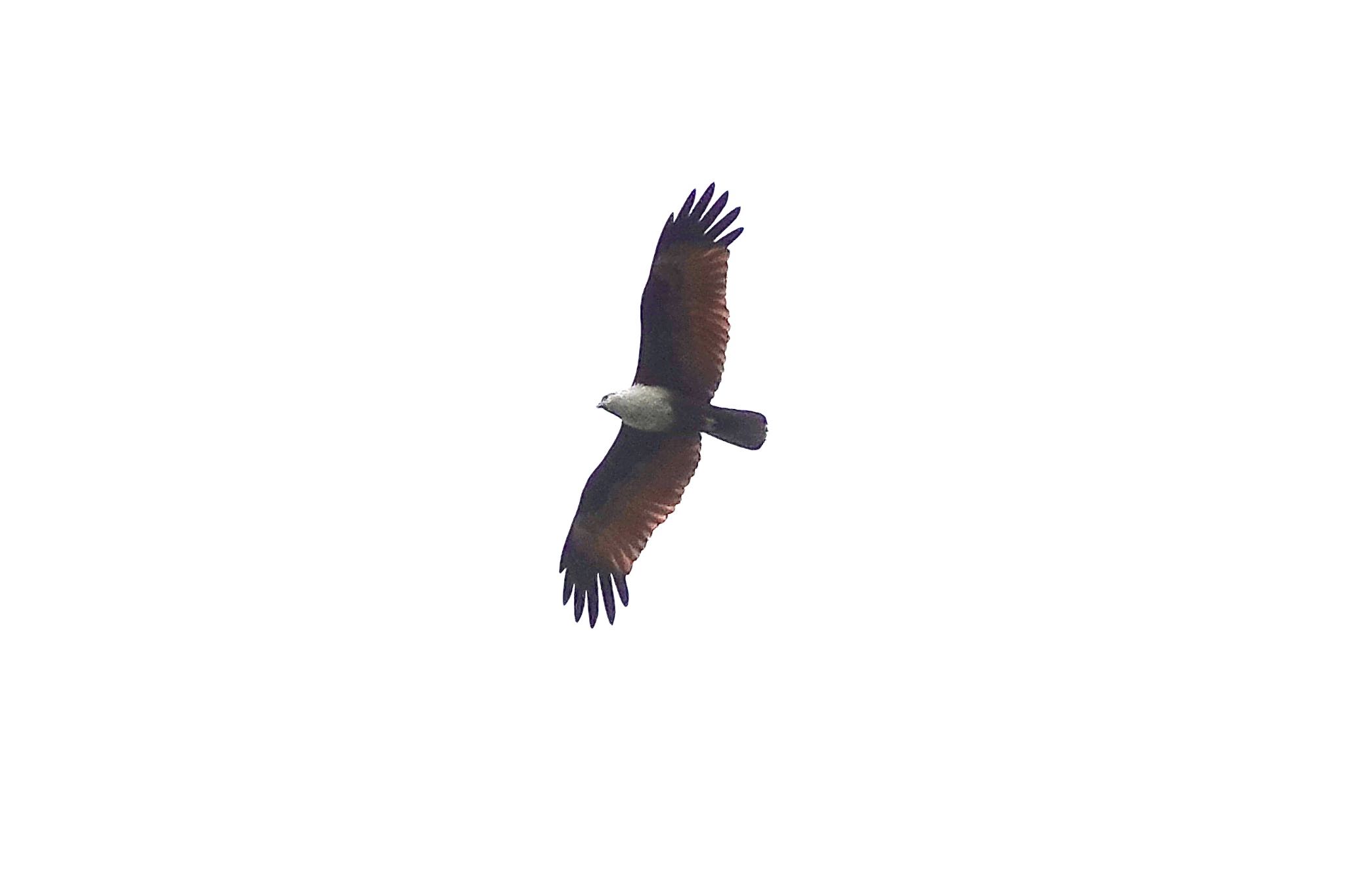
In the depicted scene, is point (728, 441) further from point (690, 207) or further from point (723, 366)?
point (690, 207)

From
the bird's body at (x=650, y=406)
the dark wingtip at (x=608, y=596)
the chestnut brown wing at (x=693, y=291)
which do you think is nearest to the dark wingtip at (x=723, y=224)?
the chestnut brown wing at (x=693, y=291)

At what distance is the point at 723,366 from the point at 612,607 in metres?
2.71

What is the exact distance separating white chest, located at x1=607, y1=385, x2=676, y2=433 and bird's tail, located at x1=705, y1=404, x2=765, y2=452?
327 mm

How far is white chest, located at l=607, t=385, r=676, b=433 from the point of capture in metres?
16.2

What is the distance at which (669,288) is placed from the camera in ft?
52.3

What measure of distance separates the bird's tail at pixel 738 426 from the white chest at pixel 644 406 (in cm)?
33

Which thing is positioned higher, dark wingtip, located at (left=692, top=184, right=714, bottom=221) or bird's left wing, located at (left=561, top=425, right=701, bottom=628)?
dark wingtip, located at (left=692, top=184, right=714, bottom=221)

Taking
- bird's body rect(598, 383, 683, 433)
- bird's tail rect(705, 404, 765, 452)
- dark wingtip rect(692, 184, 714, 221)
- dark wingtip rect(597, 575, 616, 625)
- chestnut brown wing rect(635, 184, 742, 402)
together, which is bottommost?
dark wingtip rect(597, 575, 616, 625)

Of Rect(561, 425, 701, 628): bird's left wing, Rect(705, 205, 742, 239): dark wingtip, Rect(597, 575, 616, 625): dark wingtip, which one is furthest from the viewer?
Rect(597, 575, 616, 625): dark wingtip

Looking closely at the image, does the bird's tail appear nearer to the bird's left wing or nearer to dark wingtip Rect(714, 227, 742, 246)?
the bird's left wing

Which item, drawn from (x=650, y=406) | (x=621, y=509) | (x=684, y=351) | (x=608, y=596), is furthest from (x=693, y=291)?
(x=608, y=596)

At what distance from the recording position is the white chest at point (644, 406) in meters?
Result: 16.2

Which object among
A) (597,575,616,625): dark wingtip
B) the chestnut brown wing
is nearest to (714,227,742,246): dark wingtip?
the chestnut brown wing

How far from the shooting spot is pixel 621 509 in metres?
17.3
